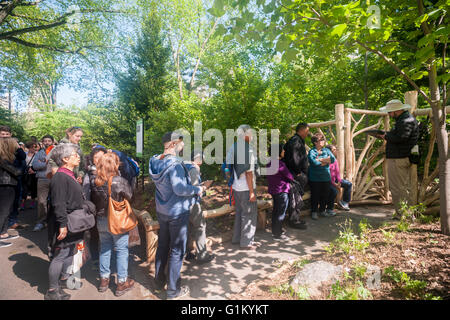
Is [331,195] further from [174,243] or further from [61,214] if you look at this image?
[61,214]

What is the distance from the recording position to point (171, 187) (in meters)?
3.01

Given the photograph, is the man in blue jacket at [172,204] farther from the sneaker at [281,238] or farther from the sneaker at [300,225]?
the sneaker at [300,225]

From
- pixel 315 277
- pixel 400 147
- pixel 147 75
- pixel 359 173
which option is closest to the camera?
pixel 315 277

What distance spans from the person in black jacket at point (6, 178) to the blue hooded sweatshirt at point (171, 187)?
354 cm

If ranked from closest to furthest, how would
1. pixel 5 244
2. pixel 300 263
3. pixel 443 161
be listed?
pixel 300 263
pixel 443 161
pixel 5 244

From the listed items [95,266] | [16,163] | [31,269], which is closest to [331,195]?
[95,266]

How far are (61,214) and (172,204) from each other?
1.31 m

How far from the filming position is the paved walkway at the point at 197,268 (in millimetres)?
3107

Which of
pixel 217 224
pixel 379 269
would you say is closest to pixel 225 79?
pixel 217 224

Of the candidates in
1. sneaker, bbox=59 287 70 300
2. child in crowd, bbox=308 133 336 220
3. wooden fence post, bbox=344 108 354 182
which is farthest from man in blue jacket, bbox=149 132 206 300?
wooden fence post, bbox=344 108 354 182

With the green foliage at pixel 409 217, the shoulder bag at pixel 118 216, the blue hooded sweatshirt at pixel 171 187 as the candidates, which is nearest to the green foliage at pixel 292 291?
the blue hooded sweatshirt at pixel 171 187

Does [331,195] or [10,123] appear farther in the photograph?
[10,123]

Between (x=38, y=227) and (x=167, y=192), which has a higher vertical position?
(x=167, y=192)
